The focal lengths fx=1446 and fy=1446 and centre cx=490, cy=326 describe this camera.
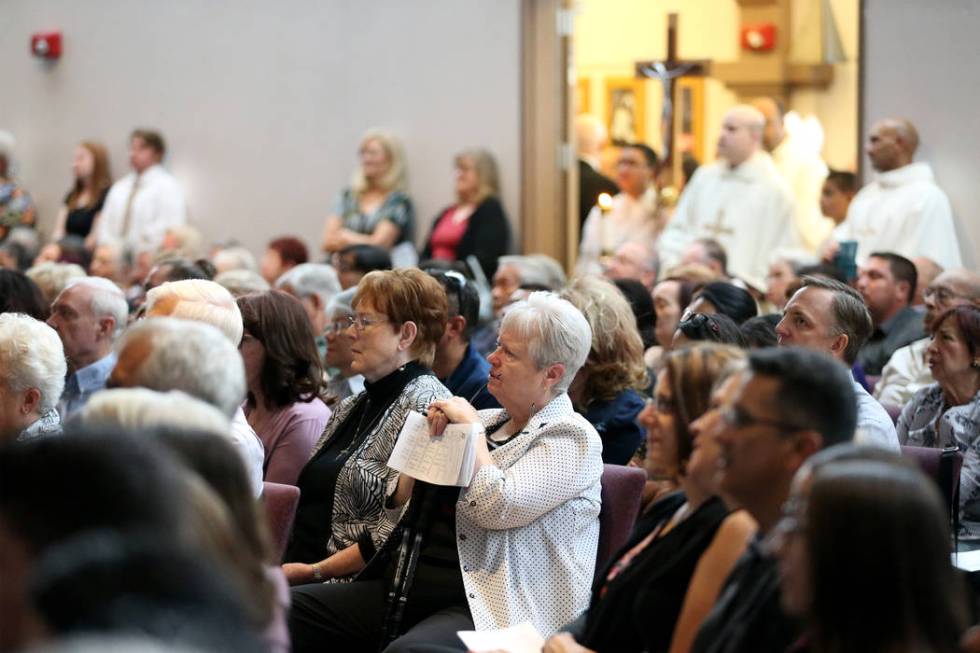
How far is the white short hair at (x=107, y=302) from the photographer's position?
5016 millimetres

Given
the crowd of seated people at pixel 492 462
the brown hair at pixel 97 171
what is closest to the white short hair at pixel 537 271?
the crowd of seated people at pixel 492 462

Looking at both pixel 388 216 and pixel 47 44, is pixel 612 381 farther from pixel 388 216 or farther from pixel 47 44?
pixel 47 44

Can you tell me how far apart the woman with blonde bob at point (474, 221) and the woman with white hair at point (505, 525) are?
194 inches

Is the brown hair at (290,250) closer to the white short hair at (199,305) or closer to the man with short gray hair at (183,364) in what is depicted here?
the white short hair at (199,305)

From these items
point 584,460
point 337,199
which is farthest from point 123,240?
point 584,460

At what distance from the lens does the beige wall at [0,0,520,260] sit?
30.1ft

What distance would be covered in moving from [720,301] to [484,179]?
13.8 feet

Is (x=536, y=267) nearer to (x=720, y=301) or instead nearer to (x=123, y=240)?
(x=720, y=301)

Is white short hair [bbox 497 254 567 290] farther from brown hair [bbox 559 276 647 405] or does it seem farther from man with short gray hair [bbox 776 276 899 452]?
man with short gray hair [bbox 776 276 899 452]

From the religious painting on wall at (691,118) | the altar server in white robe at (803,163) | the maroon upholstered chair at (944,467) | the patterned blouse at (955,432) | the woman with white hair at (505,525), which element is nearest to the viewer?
the woman with white hair at (505,525)

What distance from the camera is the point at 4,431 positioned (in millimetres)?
3727

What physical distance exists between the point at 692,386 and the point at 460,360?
76.2 inches

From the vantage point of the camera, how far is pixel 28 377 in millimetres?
3871

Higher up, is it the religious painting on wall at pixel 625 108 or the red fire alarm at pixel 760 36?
the red fire alarm at pixel 760 36
